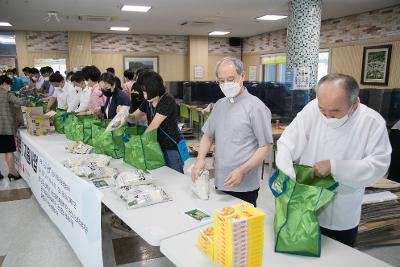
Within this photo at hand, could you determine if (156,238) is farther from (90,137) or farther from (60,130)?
(60,130)

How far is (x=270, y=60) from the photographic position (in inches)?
407

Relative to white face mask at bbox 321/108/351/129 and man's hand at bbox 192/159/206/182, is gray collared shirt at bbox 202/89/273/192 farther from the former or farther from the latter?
white face mask at bbox 321/108/351/129

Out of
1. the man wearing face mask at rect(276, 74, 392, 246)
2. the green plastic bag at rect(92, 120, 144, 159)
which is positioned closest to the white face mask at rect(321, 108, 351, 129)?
the man wearing face mask at rect(276, 74, 392, 246)

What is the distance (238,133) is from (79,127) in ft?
6.14

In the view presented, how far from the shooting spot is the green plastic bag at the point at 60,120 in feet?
11.6

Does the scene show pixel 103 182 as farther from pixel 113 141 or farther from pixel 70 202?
pixel 113 141

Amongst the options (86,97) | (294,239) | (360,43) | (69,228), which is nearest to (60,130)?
(86,97)

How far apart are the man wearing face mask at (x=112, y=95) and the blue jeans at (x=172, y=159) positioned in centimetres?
97

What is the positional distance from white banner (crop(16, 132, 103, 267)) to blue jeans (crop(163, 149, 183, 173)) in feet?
2.16

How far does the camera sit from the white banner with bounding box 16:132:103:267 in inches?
74.5

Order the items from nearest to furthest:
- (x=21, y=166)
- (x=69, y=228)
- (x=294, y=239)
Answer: (x=294, y=239) < (x=69, y=228) < (x=21, y=166)

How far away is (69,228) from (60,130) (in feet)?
5.16

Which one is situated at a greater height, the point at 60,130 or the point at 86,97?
A: the point at 86,97

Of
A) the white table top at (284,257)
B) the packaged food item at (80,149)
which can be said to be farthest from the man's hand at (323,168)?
the packaged food item at (80,149)
